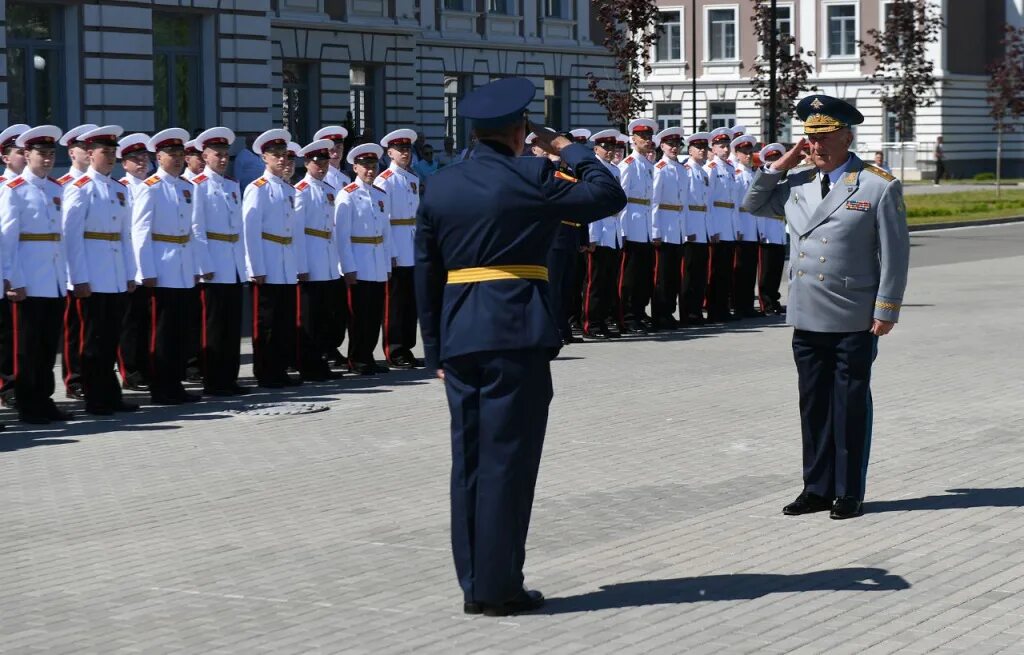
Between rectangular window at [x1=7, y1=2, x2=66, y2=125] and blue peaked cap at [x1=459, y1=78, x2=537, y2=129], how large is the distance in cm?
2233

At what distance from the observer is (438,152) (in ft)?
140

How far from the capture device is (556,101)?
50219mm

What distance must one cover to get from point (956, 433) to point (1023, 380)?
9.41ft

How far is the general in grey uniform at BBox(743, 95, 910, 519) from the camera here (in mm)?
8633

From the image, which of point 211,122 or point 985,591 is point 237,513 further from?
point 211,122

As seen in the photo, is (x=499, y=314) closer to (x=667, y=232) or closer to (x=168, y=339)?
(x=168, y=339)

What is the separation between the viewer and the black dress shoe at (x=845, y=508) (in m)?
8.60

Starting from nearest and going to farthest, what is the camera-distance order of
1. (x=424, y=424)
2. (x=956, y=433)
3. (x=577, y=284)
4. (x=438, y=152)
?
(x=956, y=433) < (x=424, y=424) < (x=577, y=284) < (x=438, y=152)

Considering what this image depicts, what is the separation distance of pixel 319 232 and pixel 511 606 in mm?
8139

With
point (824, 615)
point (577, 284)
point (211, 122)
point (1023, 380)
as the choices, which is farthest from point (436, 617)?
point (211, 122)

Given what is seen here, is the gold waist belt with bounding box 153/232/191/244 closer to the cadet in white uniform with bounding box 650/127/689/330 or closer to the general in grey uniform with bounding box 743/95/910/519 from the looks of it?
the general in grey uniform with bounding box 743/95/910/519

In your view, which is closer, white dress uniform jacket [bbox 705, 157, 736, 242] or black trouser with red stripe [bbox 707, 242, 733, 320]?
white dress uniform jacket [bbox 705, 157, 736, 242]

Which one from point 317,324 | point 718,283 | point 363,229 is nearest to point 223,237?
point 317,324

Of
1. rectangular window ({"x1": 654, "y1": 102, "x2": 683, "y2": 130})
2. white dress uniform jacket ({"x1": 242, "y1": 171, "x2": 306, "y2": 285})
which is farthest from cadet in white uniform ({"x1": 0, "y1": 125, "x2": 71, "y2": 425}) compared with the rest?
rectangular window ({"x1": 654, "y1": 102, "x2": 683, "y2": 130})
